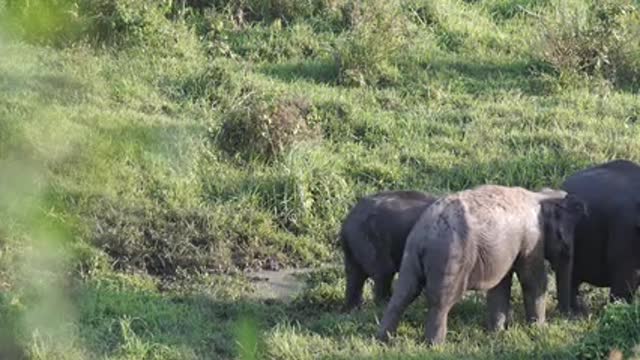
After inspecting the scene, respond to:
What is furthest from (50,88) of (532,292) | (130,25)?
(130,25)

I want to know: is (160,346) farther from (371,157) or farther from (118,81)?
(118,81)

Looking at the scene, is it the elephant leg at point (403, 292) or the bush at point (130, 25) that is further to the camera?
the bush at point (130, 25)

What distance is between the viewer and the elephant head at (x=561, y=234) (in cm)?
782

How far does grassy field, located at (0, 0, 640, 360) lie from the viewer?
7.40 m

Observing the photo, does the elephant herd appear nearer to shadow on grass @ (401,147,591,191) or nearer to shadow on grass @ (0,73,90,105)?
shadow on grass @ (401,147,591,191)

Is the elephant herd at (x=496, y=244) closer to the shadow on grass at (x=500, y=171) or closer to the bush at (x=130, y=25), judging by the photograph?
the shadow on grass at (x=500, y=171)

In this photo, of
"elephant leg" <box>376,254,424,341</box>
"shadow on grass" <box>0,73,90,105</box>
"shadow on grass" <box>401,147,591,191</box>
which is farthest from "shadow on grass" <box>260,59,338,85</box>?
"elephant leg" <box>376,254,424,341</box>

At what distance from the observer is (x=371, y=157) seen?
10.7m

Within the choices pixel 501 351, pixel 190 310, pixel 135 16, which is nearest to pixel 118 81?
pixel 135 16

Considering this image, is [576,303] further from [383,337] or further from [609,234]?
[383,337]

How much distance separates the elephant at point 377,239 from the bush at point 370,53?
161 inches

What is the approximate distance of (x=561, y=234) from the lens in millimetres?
7828

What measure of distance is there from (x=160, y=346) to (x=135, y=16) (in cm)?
558

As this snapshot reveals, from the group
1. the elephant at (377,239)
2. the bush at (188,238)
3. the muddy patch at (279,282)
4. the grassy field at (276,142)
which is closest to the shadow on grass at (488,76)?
the grassy field at (276,142)
